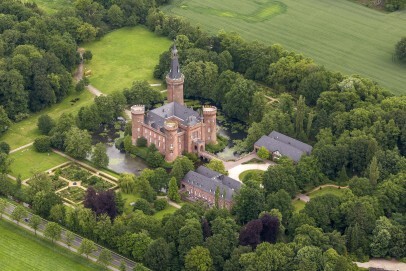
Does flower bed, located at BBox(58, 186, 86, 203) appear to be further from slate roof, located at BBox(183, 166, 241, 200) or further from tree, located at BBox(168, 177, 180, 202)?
slate roof, located at BBox(183, 166, 241, 200)

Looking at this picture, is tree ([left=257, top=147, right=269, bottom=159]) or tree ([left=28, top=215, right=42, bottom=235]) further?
tree ([left=257, top=147, right=269, bottom=159])

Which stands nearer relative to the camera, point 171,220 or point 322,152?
point 171,220

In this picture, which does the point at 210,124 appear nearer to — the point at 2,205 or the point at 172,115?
the point at 172,115

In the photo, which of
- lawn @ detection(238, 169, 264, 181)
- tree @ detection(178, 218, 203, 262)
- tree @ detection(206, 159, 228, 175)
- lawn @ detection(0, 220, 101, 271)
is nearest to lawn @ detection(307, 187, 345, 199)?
lawn @ detection(238, 169, 264, 181)

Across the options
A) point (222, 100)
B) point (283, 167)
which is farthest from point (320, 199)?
point (222, 100)

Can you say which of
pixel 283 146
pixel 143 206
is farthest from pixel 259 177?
pixel 143 206

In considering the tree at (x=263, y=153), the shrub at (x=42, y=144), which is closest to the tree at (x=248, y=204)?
the tree at (x=263, y=153)

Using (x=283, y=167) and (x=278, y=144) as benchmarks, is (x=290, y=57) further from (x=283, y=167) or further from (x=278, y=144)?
(x=283, y=167)
